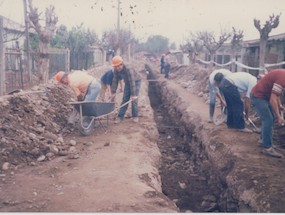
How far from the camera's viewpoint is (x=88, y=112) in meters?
6.66

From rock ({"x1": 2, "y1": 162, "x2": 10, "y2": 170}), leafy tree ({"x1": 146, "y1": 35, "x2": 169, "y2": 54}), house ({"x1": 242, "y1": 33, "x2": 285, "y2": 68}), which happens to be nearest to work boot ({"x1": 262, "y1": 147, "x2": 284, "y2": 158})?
rock ({"x1": 2, "y1": 162, "x2": 10, "y2": 170})

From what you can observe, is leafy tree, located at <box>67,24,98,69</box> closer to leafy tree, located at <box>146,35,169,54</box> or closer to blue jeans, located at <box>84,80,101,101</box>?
blue jeans, located at <box>84,80,101,101</box>

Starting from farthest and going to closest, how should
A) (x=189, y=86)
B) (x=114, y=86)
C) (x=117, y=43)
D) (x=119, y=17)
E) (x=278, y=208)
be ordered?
(x=117, y=43) < (x=119, y=17) < (x=189, y=86) < (x=114, y=86) < (x=278, y=208)

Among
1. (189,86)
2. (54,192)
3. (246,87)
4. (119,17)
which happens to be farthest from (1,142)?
(119,17)

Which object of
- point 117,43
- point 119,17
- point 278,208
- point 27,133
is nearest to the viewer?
point 278,208

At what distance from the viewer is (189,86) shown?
54.9 ft

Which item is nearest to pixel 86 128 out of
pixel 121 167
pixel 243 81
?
pixel 121 167

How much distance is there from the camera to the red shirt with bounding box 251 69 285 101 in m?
5.12

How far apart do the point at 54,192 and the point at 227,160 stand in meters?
3.16

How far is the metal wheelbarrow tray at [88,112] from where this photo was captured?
A: 646cm

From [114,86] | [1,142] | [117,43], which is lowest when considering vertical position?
[1,142]

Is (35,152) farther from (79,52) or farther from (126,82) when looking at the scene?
(79,52)

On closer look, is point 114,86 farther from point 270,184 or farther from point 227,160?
point 270,184

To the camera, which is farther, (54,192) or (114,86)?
(114,86)
